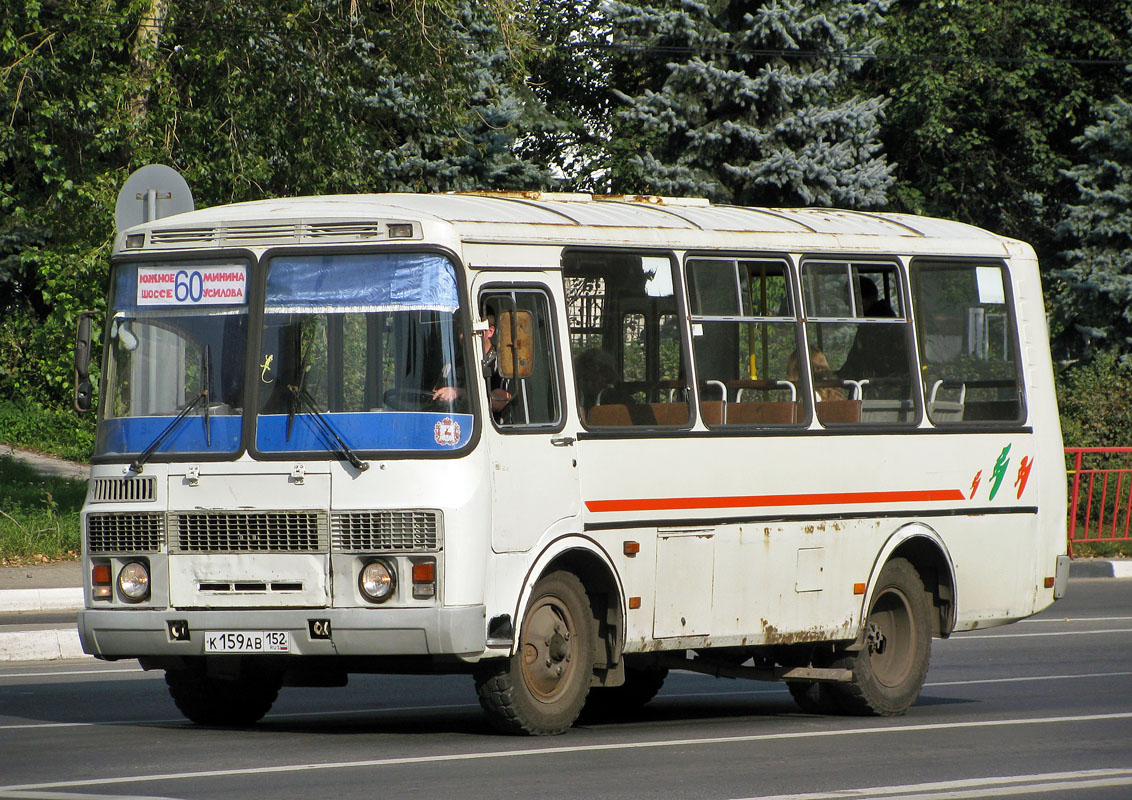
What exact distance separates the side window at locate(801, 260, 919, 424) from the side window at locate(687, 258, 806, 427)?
20cm

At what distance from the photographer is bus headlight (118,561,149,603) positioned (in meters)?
9.51

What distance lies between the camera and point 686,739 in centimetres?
986

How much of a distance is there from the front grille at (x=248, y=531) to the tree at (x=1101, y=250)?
2263 cm

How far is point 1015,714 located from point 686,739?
7.53 ft

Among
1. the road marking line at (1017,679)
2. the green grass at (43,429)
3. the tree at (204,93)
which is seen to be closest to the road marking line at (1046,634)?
the road marking line at (1017,679)

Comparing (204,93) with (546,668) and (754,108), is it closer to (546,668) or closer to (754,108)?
(546,668)

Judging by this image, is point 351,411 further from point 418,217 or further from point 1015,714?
point 1015,714

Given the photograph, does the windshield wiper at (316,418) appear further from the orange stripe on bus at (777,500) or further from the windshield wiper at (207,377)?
the orange stripe on bus at (777,500)

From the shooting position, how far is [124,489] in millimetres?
9656

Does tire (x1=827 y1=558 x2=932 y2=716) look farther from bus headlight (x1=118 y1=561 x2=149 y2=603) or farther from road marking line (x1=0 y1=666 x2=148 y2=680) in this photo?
road marking line (x1=0 y1=666 x2=148 y2=680)

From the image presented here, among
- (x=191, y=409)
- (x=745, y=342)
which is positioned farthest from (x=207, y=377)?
(x=745, y=342)

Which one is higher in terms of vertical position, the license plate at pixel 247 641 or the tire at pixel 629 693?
the license plate at pixel 247 641

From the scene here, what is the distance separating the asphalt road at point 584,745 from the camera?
7.99 meters

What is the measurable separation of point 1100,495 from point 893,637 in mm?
11737
